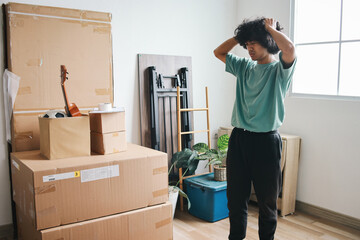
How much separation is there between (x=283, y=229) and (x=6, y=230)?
2044 mm

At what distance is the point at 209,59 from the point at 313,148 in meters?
1.28

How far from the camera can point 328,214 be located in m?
2.89

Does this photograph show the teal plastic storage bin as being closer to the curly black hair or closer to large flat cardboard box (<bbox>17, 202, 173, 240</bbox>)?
large flat cardboard box (<bbox>17, 202, 173, 240</bbox>)

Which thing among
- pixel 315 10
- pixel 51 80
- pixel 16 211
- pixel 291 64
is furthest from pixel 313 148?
pixel 16 211

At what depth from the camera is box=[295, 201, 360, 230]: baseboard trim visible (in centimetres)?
272

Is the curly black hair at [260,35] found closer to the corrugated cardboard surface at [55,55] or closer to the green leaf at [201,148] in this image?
the corrugated cardboard surface at [55,55]

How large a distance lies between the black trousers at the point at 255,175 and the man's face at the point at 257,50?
1.40 feet

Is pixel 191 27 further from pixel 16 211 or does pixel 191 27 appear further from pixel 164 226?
pixel 16 211

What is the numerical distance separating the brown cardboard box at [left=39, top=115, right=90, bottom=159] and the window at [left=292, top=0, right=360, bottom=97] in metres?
1.99

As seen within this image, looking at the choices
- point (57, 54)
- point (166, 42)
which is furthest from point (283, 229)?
point (57, 54)

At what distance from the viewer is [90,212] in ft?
6.29

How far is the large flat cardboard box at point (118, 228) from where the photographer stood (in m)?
1.83

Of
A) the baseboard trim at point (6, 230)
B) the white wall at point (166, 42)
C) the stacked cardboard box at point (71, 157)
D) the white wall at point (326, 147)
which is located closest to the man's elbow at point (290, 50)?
the stacked cardboard box at point (71, 157)

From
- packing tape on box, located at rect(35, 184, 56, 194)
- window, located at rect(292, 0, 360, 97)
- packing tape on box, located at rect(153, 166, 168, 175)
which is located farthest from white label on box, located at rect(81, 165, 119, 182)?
window, located at rect(292, 0, 360, 97)
